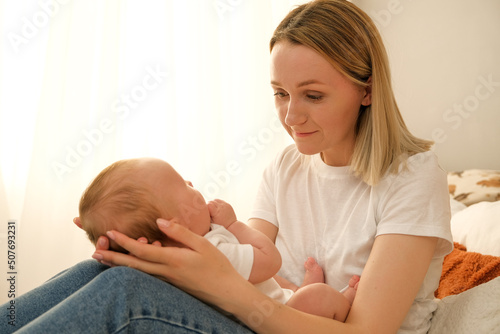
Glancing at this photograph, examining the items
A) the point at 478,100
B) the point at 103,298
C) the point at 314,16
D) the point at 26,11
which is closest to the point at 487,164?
the point at 478,100

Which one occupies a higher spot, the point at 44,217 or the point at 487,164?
the point at 487,164

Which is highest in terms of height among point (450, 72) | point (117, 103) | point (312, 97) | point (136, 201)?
point (450, 72)

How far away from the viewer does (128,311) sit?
2.80ft

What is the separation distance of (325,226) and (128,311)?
662 millimetres

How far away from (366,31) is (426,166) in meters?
0.37

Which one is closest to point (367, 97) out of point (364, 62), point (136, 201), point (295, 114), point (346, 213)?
point (364, 62)

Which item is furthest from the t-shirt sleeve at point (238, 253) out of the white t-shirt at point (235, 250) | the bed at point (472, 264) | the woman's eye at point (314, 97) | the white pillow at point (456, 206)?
the white pillow at point (456, 206)

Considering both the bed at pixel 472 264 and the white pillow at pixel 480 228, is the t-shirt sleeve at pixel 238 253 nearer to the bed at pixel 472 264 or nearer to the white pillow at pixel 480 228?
the bed at pixel 472 264

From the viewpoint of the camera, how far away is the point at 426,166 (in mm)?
1200

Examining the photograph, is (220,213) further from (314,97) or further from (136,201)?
(314,97)

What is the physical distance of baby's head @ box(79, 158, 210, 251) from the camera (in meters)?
1.01

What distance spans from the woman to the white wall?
1.45 metres

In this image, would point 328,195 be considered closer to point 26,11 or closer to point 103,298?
point 103,298

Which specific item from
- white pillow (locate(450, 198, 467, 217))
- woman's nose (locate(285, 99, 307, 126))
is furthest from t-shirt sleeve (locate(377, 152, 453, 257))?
white pillow (locate(450, 198, 467, 217))
